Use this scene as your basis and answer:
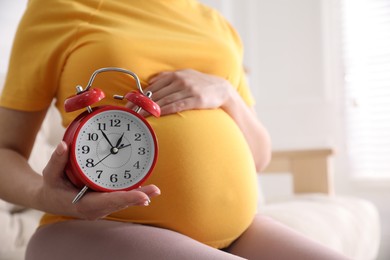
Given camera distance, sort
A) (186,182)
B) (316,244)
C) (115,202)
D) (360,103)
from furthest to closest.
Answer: (360,103) < (316,244) < (186,182) < (115,202)

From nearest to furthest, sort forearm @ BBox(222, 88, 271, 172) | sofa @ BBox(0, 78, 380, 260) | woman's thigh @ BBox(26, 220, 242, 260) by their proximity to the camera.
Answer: woman's thigh @ BBox(26, 220, 242, 260) < forearm @ BBox(222, 88, 271, 172) < sofa @ BBox(0, 78, 380, 260)

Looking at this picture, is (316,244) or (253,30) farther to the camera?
(253,30)

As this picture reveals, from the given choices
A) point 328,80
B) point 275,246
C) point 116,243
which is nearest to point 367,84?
point 328,80

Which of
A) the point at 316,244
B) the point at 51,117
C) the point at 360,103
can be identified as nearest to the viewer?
the point at 316,244

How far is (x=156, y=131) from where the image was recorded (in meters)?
0.84

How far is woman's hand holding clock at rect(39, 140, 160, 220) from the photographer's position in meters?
0.64

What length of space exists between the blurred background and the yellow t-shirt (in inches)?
95.0

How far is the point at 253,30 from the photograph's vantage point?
3555mm

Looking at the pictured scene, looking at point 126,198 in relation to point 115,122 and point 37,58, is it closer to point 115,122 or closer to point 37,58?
point 115,122

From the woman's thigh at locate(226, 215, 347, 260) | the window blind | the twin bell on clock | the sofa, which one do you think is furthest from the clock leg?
the window blind

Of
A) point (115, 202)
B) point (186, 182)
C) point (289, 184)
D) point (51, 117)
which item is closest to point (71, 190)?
point (115, 202)

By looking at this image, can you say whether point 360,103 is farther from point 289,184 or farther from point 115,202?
point 115,202

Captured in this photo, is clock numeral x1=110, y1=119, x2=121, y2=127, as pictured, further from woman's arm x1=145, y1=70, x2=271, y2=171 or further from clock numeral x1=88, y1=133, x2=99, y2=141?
woman's arm x1=145, y1=70, x2=271, y2=171

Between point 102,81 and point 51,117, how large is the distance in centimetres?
88
